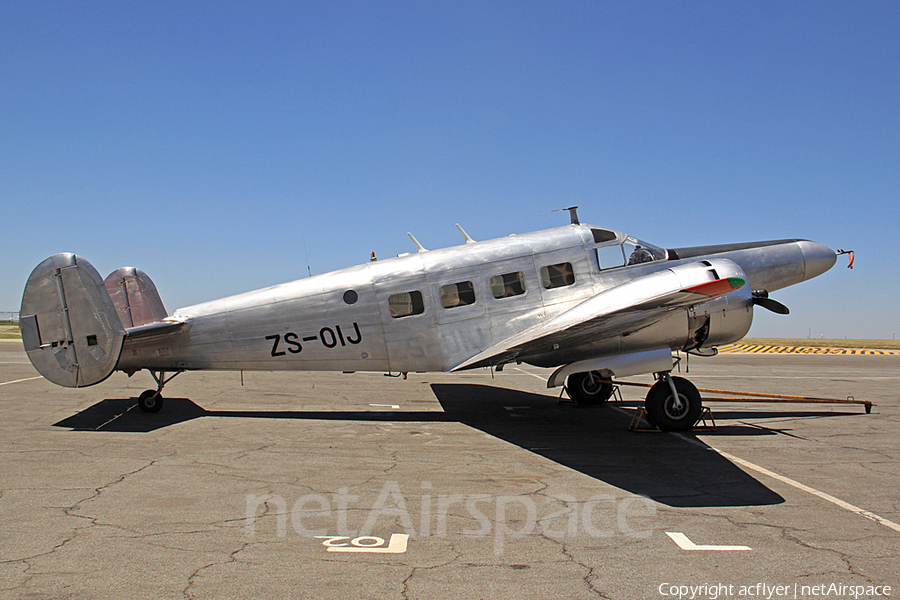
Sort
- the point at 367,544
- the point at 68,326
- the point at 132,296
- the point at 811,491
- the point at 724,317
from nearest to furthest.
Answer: the point at 367,544, the point at 811,491, the point at 724,317, the point at 68,326, the point at 132,296

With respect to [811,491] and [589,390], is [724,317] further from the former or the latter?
[589,390]

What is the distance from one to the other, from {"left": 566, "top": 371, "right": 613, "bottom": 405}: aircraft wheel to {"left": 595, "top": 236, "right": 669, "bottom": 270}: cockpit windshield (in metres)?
3.46

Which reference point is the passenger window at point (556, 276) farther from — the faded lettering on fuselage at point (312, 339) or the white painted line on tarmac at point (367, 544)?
the white painted line on tarmac at point (367, 544)

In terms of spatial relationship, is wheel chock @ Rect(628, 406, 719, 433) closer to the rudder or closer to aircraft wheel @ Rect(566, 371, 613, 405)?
aircraft wheel @ Rect(566, 371, 613, 405)

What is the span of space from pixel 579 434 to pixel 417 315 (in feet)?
12.9

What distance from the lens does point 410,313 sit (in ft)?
37.5

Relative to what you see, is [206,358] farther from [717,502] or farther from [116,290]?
[717,502]

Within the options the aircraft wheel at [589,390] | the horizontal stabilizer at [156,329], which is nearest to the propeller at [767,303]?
the aircraft wheel at [589,390]

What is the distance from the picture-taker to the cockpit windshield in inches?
452

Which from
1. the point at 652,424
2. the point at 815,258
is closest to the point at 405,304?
the point at 652,424

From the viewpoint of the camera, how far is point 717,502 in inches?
255

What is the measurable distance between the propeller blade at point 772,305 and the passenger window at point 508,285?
4.46 metres

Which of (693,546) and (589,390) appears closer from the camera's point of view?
(693,546)

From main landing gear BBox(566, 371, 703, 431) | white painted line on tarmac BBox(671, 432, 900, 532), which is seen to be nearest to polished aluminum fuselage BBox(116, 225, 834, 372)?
main landing gear BBox(566, 371, 703, 431)
